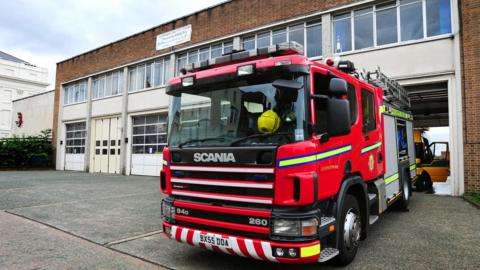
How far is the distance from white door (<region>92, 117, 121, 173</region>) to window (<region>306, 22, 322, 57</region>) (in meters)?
12.6

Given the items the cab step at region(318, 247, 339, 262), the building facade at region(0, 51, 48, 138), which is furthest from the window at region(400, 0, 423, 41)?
the building facade at region(0, 51, 48, 138)

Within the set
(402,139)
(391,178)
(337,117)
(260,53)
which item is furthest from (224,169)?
(402,139)

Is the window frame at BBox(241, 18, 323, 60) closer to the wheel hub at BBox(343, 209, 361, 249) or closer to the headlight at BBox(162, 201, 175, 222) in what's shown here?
the wheel hub at BBox(343, 209, 361, 249)

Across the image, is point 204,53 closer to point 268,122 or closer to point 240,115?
point 240,115

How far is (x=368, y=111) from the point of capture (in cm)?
514

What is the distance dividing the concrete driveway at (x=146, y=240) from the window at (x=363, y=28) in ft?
19.7

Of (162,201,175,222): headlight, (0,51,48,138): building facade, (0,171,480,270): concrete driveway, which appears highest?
(0,51,48,138): building facade

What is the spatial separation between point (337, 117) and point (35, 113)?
33.4 metres

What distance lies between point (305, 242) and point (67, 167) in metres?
25.0

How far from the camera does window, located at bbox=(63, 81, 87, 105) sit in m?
23.9

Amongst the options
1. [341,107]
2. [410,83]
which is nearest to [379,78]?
[341,107]

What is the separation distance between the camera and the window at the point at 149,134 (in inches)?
713

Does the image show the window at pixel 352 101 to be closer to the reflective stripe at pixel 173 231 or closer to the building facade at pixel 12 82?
the reflective stripe at pixel 173 231

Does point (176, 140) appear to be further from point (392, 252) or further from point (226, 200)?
point (392, 252)
